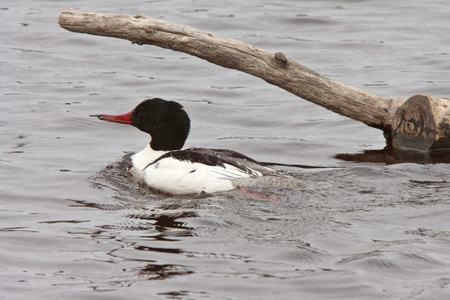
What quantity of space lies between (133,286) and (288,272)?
45.6 inches

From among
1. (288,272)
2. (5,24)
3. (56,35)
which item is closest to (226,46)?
(288,272)

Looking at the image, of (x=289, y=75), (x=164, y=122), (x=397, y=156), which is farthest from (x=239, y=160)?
(x=397, y=156)

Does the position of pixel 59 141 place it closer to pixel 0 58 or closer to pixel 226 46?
pixel 226 46

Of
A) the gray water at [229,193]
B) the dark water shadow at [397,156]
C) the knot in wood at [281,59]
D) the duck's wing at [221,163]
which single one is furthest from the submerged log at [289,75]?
the duck's wing at [221,163]

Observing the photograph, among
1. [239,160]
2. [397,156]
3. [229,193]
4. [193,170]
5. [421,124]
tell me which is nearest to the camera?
[229,193]

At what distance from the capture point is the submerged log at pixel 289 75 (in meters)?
7.82

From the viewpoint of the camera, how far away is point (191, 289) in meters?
4.99

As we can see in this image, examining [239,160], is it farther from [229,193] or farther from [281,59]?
[281,59]

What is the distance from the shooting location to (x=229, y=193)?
7.10 m

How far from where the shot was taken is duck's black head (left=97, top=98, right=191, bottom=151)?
7.92 meters

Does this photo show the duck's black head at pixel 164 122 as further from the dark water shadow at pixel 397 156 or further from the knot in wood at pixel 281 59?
the dark water shadow at pixel 397 156

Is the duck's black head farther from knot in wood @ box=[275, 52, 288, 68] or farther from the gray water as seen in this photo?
knot in wood @ box=[275, 52, 288, 68]

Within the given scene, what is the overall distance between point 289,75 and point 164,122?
1.56 m

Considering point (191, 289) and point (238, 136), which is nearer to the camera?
point (191, 289)
